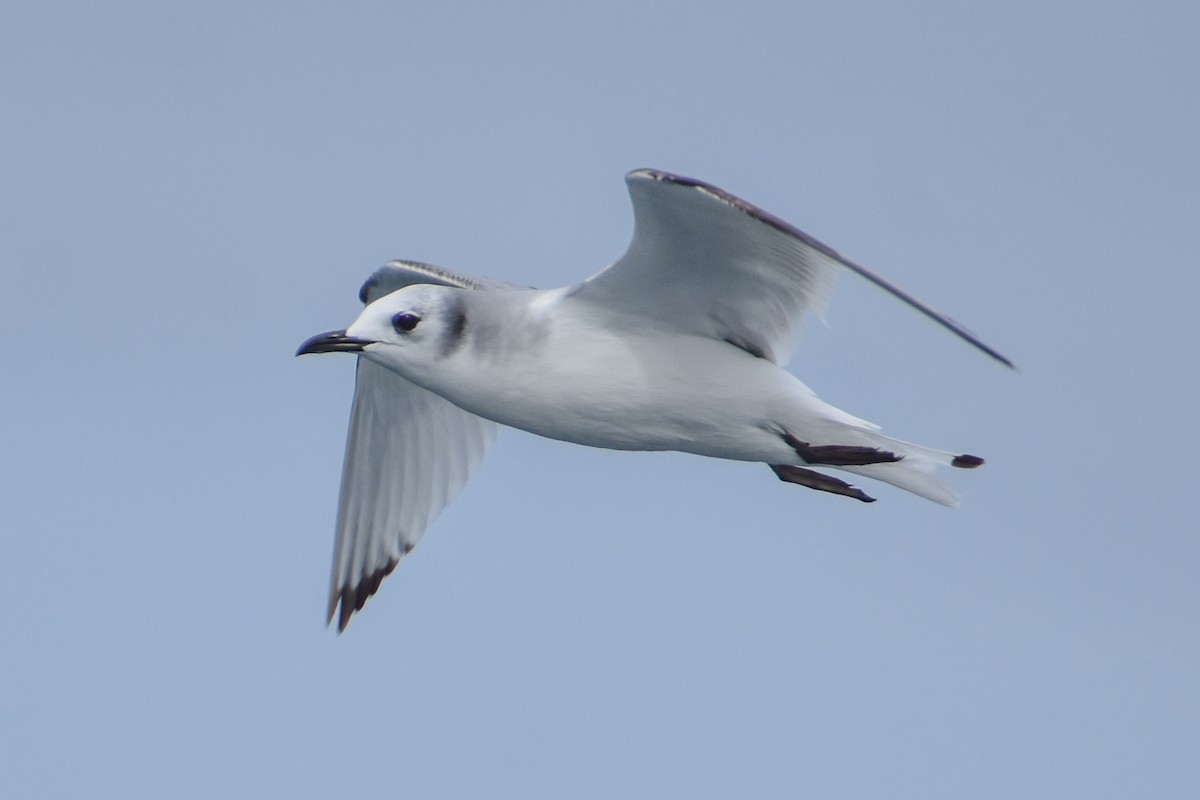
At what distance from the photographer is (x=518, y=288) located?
28.5ft

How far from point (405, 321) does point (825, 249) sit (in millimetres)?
2246

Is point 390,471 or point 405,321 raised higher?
point 405,321

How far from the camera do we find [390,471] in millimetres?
10211

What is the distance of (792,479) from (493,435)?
2.00m

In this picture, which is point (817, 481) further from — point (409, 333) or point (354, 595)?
point (354, 595)

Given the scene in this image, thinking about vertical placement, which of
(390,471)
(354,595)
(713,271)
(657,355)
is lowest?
(354,595)

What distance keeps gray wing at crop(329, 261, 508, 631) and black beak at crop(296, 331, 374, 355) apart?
2073 millimetres

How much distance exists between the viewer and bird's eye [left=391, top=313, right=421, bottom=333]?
789cm

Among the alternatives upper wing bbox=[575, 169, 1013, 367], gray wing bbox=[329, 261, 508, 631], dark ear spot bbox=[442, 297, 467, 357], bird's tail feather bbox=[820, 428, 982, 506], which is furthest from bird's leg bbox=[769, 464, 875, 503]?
gray wing bbox=[329, 261, 508, 631]

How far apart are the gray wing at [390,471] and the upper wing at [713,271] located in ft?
8.05

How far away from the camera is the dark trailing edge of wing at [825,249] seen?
5.91 m

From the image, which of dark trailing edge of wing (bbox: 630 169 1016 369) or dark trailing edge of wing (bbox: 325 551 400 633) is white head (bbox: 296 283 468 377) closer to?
dark trailing edge of wing (bbox: 630 169 1016 369)

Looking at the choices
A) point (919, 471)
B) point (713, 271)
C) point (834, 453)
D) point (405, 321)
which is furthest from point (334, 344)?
point (919, 471)

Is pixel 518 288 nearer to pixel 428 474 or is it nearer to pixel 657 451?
pixel 657 451
